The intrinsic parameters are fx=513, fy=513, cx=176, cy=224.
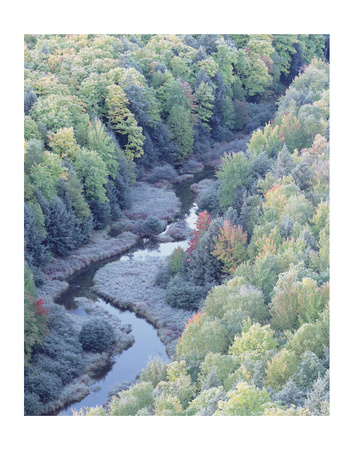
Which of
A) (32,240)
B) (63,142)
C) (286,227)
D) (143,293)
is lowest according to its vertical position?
(143,293)

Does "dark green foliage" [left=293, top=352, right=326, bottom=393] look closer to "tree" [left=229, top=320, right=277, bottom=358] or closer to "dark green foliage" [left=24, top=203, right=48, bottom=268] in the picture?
"tree" [left=229, top=320, right=277, bottom=358]

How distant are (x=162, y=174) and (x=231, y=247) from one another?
72.6 ft

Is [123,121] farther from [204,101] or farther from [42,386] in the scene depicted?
[42,386]

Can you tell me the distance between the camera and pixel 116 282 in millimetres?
29312

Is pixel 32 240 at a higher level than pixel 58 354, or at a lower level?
higher

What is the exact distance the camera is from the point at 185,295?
A: 26297mm

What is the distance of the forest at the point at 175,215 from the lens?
16.2 metres

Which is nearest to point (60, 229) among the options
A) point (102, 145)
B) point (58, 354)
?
point (102, 145)

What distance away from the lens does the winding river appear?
21047 millimetres

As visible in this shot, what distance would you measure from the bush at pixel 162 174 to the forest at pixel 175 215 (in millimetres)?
188

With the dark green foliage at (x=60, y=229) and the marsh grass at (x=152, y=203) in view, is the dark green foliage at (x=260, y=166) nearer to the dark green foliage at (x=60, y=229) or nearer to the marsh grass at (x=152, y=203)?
the marsh grass at (x=152, y=203)

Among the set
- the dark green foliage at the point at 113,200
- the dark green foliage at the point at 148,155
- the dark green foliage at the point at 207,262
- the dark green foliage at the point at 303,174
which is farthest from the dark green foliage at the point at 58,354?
the dark green foliage at the point at 148,155

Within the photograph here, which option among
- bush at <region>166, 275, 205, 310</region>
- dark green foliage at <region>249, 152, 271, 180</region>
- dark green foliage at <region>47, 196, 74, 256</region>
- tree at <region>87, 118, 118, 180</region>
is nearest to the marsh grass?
tree at <region>87, 118, 118, 180</region>

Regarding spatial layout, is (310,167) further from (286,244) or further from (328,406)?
(328,406)
